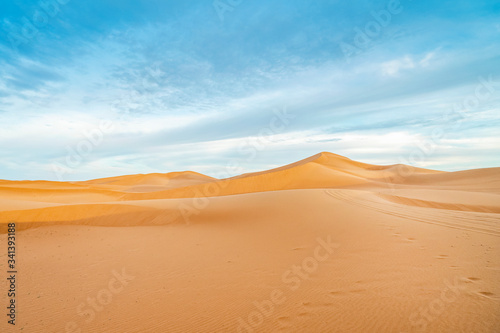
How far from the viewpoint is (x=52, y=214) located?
13.1 m

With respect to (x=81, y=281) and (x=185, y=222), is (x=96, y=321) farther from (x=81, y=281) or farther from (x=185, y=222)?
(x=185, y=222)

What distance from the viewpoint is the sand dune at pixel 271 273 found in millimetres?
3629

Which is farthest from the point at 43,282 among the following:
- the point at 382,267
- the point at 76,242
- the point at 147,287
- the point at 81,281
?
the point at 382,267
